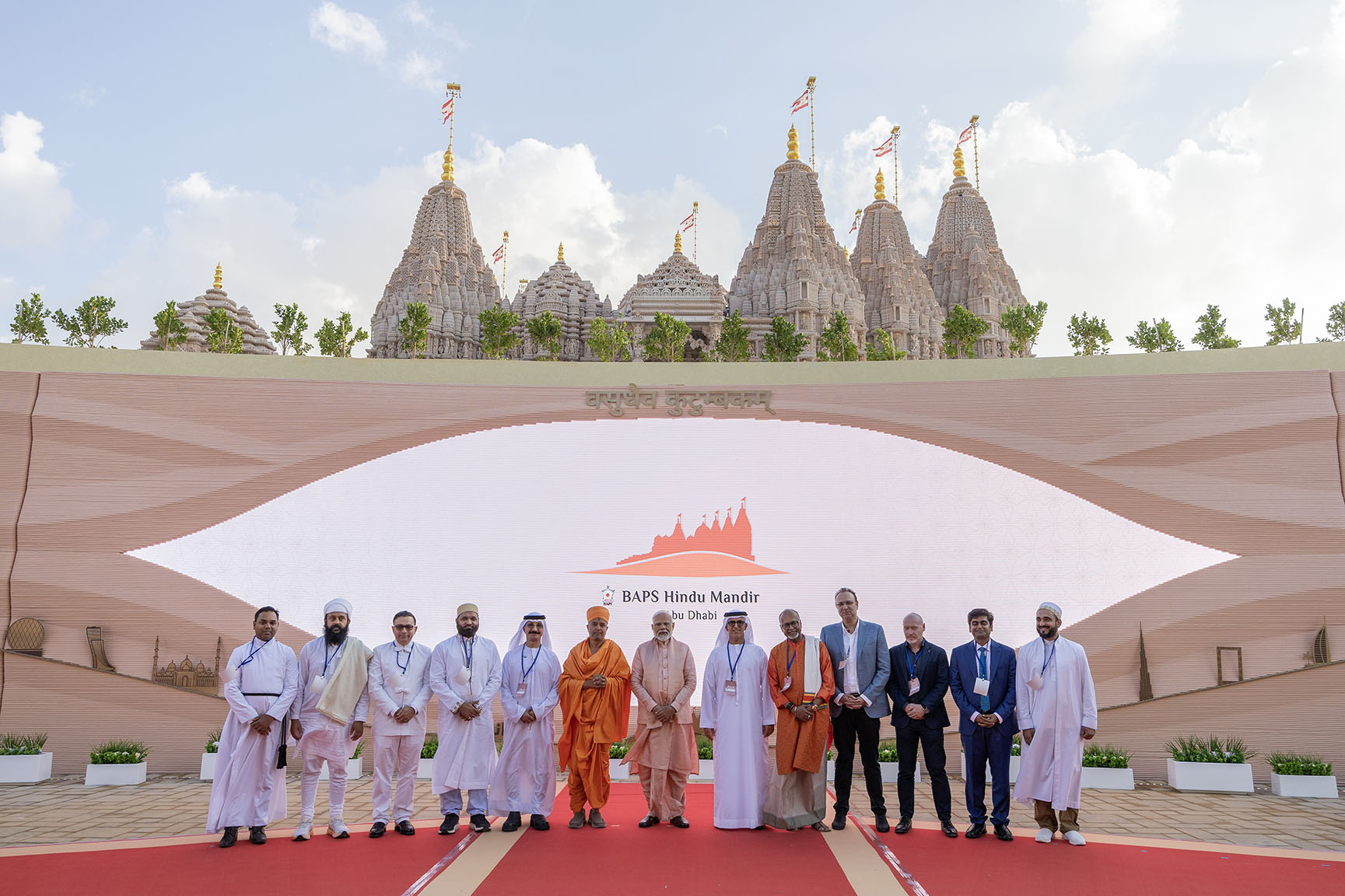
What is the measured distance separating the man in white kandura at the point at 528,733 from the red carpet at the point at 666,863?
7.9 inches

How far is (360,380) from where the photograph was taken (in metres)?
8.66

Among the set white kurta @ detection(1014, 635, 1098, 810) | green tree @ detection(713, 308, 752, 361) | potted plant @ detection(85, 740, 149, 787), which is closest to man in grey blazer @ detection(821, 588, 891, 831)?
white kurta @ detection(1014, 635, 1098, 810)

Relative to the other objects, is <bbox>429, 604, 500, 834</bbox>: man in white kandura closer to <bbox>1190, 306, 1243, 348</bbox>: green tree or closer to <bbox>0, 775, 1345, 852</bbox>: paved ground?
<bbox>0, 775, 1345, 852</bbox>: paved ground

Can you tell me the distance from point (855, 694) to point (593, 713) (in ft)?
5.37

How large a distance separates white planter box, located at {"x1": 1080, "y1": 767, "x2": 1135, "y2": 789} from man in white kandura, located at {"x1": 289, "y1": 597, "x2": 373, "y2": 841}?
590 cm

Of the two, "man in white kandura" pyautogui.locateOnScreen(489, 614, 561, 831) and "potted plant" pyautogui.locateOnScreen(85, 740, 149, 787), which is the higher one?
"man in white kandura" pyautogui.locateOnScreen(489, 614, 561, 831)

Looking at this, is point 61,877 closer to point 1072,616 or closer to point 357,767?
point 357,767

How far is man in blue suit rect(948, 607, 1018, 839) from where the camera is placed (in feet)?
16.1

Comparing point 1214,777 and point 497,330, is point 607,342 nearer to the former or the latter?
point 497,330

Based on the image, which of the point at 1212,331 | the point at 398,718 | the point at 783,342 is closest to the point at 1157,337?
the point at 1212,331

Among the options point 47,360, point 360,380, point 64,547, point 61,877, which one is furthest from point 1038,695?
point 47,360

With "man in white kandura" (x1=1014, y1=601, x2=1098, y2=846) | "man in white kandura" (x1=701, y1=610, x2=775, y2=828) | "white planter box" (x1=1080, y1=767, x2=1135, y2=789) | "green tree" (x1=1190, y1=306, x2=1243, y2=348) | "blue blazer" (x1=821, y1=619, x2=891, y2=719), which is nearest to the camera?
"man in white kandura" (x1=1014, y1=601, x2=1098, y2=846)

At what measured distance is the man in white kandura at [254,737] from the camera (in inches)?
187

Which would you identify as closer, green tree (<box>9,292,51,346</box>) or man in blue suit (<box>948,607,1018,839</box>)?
man in blue suit (<box>948,607,1018,839</box>)
